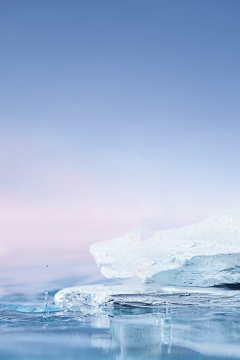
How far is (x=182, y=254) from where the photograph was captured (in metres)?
3.30

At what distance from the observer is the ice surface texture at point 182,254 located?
3.25 meters

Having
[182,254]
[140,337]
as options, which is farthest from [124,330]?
[182,254]

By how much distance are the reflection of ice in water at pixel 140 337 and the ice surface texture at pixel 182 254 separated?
2.32 feet

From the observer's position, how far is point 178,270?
3.30 metres

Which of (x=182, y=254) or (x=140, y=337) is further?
(x=182, y=254)

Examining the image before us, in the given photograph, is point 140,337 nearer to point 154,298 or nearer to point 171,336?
point 171,336

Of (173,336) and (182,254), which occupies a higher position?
(182,254)

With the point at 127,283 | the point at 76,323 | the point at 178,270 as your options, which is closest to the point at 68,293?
the point at 127,283

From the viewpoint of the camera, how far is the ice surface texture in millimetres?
3250

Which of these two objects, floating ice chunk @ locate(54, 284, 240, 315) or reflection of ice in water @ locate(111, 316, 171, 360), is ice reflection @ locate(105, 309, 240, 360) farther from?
floating ice chunk @ locate(54, 284, 240, 315)

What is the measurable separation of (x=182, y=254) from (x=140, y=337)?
1.33m

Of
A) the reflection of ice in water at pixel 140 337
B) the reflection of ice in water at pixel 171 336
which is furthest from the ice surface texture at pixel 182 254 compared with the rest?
the reflection of ice in water at pixel 140 337

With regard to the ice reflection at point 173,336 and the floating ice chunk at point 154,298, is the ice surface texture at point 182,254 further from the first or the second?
the ice reflection at point 173,336

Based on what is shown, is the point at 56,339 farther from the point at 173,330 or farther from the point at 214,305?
the point at 214,305
